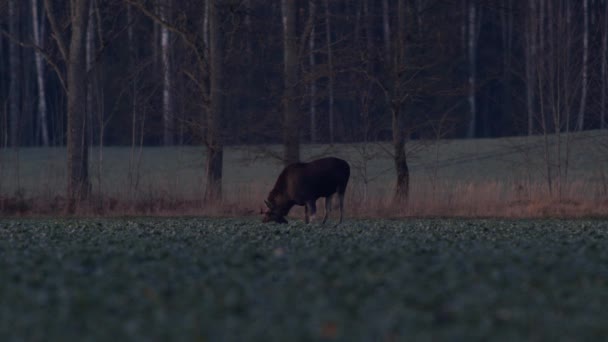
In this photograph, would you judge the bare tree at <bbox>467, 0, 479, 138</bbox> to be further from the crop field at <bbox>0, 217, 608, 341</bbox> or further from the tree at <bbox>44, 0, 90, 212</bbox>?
the crop field at <bbox>0, 217, 608, 341</bbox>

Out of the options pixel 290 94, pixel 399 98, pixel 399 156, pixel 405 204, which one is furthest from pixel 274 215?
pixel 399 98

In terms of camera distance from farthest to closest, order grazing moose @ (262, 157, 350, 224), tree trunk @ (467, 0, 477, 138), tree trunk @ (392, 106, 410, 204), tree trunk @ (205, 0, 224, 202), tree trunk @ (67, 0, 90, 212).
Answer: tree trunk @ (467, 0, 477, 138), tree trunk @ (205, 0, 224, 202), tree trunk @ (67, 0, 90, 212), tree trunk @ (392, 106, 410, 204), grazing moose @ (262, 157, 350, 224)

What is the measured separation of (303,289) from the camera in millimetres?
8375

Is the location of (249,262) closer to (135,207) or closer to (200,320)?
(200,320)

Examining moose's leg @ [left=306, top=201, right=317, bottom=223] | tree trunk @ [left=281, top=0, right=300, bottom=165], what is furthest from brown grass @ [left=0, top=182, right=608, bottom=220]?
moose's leg @ [left=306, top=201, right=317, bottom=223]

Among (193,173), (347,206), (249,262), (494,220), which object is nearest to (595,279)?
(249,262)

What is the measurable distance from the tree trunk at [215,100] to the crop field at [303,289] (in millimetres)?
12586

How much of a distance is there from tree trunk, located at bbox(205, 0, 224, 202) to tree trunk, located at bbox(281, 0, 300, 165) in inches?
64.3

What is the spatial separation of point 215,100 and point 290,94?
1.91 m

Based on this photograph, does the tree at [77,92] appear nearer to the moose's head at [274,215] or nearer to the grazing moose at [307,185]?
the moose's head at [274,215]

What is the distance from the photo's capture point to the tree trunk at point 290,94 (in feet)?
85.1

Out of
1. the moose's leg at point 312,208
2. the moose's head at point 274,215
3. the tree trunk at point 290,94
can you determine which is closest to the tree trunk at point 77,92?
the tree trunk at point 290,94

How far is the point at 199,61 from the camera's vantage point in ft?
89.3

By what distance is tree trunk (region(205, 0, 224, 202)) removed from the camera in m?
26.2
